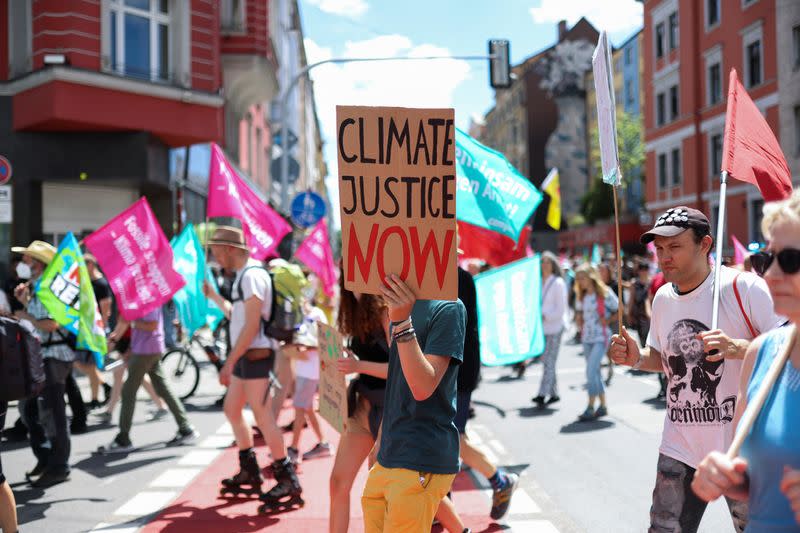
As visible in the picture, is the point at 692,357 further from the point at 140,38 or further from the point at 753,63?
the point at 753,63

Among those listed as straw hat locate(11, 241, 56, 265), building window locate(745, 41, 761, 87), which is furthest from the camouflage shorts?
building window locate(745, 41, 761, 87)

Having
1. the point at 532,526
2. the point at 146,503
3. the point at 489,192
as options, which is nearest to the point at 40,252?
the point at 146,503

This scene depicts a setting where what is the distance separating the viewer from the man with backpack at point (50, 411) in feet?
22.7

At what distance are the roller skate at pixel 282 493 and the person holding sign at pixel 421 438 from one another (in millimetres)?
2738

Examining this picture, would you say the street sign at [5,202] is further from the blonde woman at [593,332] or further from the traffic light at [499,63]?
the traffic light at [499,63]

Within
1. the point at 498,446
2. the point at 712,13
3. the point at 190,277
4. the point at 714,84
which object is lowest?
the point at 498,446

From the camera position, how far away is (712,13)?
3597 cm

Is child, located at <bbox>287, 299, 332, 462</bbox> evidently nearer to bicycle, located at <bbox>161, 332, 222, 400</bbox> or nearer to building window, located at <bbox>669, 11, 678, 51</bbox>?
bicycle, located at <bbox>161, 332, 222, 400</bbox>

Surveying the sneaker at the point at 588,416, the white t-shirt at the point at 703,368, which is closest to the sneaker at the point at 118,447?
the sneaker at the point at 588,416

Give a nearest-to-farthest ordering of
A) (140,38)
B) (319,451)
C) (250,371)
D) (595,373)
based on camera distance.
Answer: (250,371)
(319,451)
(595,373)
(140,38)

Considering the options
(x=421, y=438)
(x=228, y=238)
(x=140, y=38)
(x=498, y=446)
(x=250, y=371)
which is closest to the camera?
(x=421, y=438)

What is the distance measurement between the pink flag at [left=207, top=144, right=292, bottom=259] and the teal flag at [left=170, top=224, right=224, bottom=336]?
0.86 m

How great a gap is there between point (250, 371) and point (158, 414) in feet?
15.9

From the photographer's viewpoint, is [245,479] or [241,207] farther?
[241,207]
